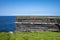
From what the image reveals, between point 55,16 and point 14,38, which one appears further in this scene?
point 55,16

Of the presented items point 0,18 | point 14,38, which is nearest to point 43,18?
point 14,38

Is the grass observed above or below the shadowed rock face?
below

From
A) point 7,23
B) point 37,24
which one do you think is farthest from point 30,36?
point 7,23

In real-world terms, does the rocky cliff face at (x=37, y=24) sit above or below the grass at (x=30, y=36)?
above

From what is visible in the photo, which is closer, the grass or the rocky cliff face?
the grass

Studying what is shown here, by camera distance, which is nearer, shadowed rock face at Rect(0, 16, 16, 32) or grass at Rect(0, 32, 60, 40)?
grass at Rect(0, 32, 60, 40)

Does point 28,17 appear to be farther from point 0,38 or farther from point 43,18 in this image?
point 0,38

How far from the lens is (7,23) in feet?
4.77

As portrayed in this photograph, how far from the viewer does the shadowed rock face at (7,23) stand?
1433 mm

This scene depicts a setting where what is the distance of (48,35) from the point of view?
1.34m

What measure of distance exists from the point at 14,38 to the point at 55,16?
2.06ft

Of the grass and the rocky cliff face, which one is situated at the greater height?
the rocky cliff face

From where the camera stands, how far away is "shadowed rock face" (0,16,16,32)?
1.43m

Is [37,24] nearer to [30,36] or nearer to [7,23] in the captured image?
[30,36]
